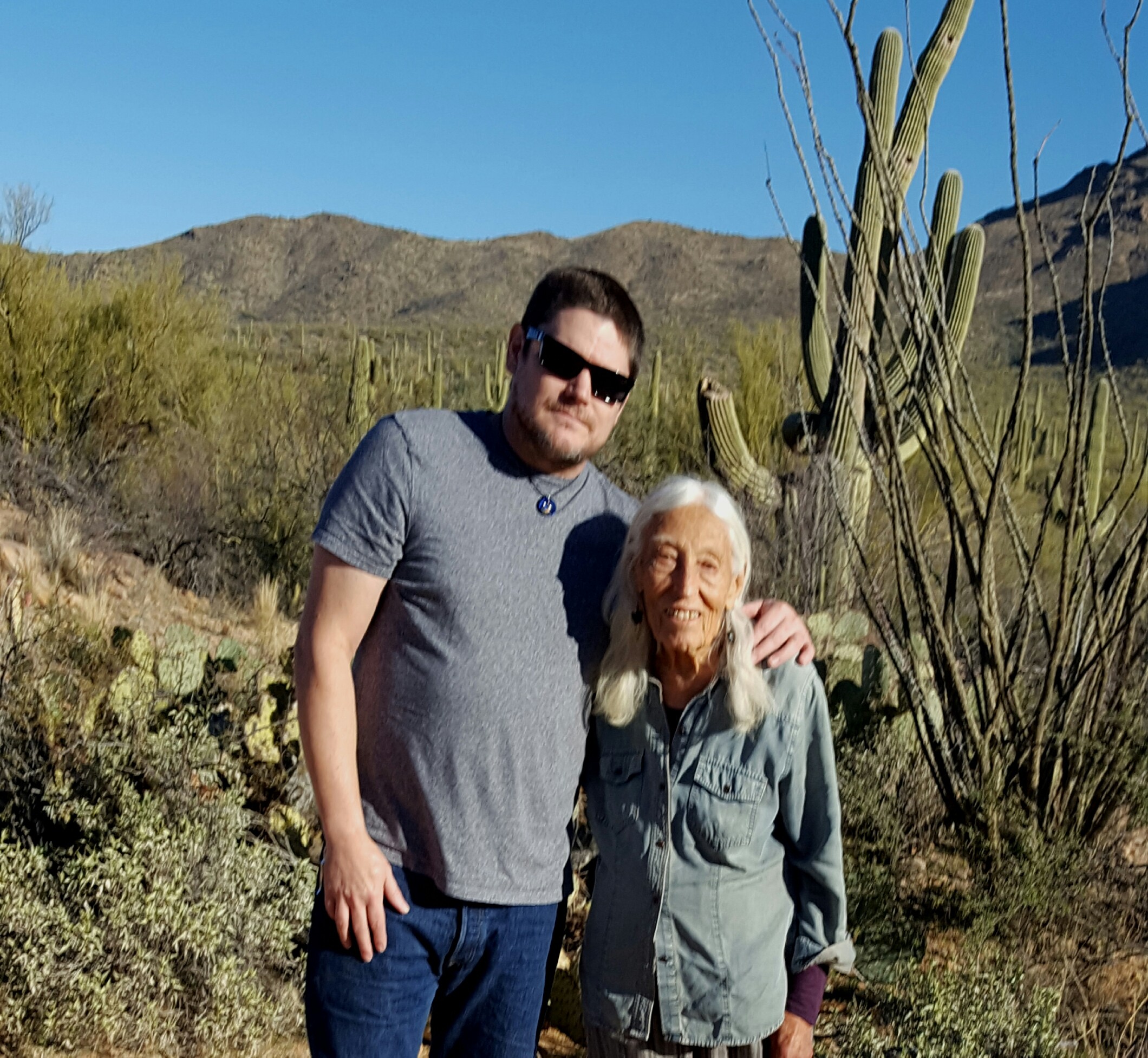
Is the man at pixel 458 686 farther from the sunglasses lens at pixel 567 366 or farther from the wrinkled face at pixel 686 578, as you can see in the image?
the wrinkled face at pixel 686 578

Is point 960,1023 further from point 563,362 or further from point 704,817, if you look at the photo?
point 563,362

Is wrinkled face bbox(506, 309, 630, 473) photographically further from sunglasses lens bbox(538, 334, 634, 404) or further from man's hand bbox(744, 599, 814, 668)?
man's hand bbox(744, 599, 814, 668)

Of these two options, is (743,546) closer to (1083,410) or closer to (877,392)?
(877,392)

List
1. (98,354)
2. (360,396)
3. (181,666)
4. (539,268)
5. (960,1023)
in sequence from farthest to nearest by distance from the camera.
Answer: (539,268), (98,354), (360,396), (181,666), (960,1023)

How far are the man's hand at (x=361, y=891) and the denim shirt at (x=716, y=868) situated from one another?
1.36 ft

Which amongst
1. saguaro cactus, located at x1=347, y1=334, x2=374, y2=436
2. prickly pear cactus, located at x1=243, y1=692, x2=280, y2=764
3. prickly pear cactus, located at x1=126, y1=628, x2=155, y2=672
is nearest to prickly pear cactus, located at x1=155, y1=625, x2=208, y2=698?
prickly pear cactus, located at x1=126, y1=628, x2=155, y2=672

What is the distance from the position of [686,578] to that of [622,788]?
0.42 m

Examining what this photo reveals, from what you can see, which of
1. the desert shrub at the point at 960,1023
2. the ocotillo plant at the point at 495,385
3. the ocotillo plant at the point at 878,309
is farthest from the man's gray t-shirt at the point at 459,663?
the ocotillo plant at the point at 495,385

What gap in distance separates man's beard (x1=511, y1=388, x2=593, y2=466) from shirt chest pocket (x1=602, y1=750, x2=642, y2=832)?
22.1 inches

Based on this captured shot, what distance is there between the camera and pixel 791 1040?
2.14 metres

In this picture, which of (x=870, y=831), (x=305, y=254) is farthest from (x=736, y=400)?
(x=305, y=254)

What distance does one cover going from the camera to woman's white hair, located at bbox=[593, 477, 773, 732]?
2037mm

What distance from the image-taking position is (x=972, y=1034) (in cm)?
284

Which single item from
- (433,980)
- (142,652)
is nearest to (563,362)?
(433,980)
